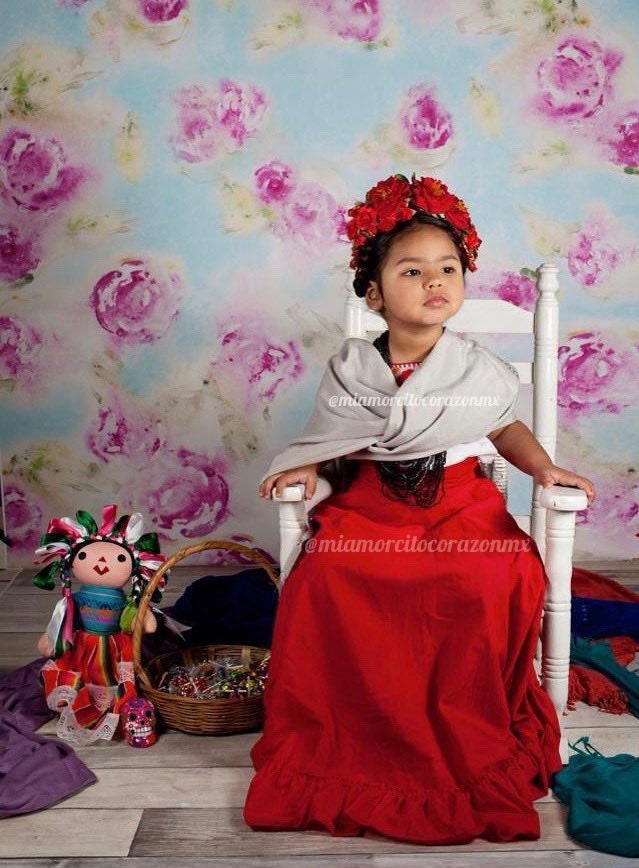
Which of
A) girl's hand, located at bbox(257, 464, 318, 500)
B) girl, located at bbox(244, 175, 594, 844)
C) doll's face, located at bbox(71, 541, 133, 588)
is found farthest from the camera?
doll's face, located at bbox(71, 541, 133, 588)

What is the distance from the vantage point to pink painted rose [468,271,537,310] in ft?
9.95

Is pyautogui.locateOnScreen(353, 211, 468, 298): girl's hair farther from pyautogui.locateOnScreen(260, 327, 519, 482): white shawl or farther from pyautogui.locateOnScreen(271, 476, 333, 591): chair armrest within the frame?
pyautogui.locateOnScreen(271, 476, 333, 591): chair armrest

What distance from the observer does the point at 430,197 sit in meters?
1.96

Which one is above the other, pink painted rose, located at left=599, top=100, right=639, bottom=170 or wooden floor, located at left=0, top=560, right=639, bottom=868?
pink painted rose, located at left=599, top=100, right=639, bottom=170

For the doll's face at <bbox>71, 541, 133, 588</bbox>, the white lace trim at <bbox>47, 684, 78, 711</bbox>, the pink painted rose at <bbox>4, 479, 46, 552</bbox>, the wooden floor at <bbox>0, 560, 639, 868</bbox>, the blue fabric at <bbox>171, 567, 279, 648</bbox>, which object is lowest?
the wooden floor at <bbox>0, 560, 639, 868</bbox>

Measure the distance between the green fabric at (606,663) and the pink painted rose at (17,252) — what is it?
1819 millimetres

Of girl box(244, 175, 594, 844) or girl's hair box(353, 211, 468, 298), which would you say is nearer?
girl box(244, 175, 594, 844)

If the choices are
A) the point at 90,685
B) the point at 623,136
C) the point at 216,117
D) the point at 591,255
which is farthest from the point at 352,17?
the point at 90,685

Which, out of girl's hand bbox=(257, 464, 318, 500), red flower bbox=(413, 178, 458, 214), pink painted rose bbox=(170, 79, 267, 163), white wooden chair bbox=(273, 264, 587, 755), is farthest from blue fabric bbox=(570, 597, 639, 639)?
pink painted rose bbox=(170, 79, 267, 163)

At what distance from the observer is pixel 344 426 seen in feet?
6.60

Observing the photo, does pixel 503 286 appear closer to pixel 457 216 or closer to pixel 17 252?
pixel 457 216

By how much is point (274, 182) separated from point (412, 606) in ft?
5.22

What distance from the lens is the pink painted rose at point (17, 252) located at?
9.86ft

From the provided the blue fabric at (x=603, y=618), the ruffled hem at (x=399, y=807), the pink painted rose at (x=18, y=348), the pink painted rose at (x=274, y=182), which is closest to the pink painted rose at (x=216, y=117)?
the pink painted rose at (x=274, y=182)
